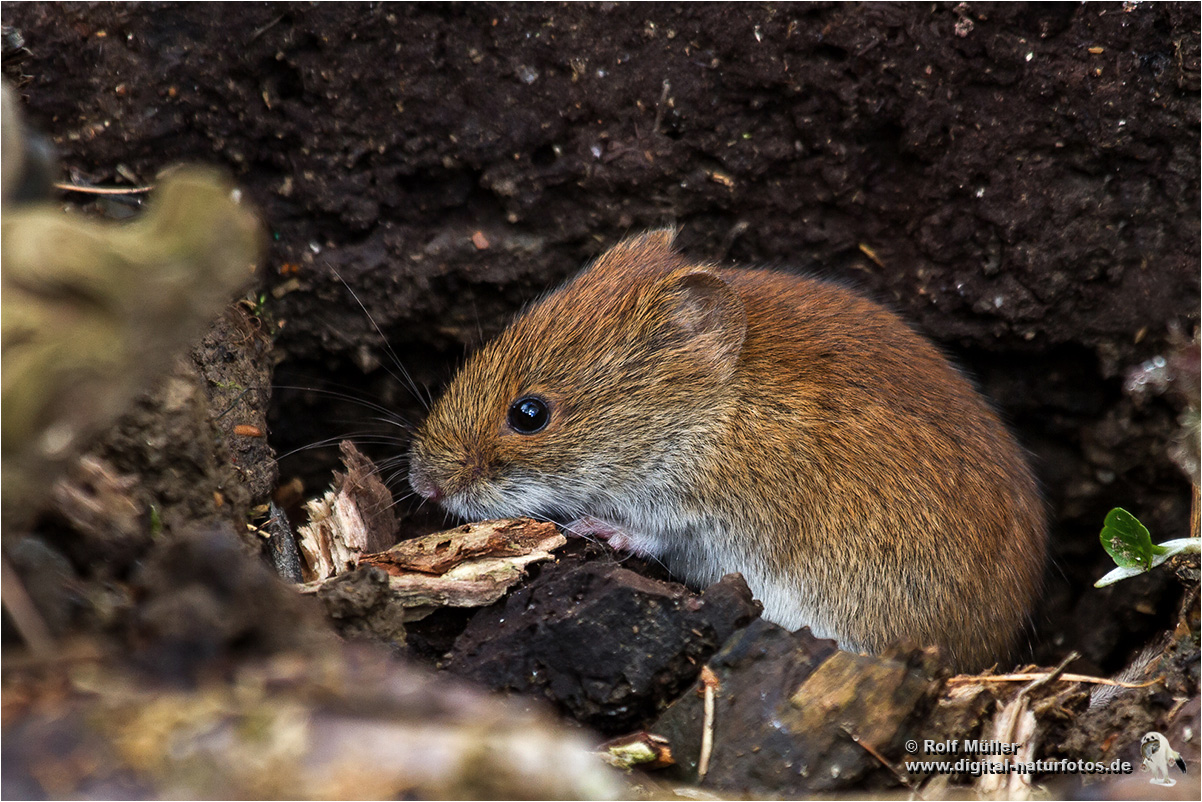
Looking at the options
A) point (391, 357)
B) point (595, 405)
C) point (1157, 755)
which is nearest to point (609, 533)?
point (595, 405)

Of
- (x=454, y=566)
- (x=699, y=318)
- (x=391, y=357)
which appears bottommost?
(x=454, y=566)

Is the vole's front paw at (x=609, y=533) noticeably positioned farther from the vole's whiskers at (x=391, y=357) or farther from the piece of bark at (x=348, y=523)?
the vole's whiskers at (x=391, y=357)

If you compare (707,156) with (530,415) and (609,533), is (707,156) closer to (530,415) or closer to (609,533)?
(530,415)

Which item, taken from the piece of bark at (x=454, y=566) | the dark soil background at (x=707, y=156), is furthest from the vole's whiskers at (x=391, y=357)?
the piece of bark at (x=454, y=566)

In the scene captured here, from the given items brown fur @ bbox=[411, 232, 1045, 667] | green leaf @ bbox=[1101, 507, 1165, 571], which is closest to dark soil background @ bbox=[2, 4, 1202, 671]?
brown fur @ bbox=[411, 232, 1045, 667]

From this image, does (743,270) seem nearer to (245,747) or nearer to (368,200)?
(368,200)

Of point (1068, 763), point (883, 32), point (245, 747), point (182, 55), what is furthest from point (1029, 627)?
point (182, 55)

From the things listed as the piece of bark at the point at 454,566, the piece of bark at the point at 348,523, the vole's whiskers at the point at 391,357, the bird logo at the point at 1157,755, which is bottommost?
the bird logo at the point at 1157,755
